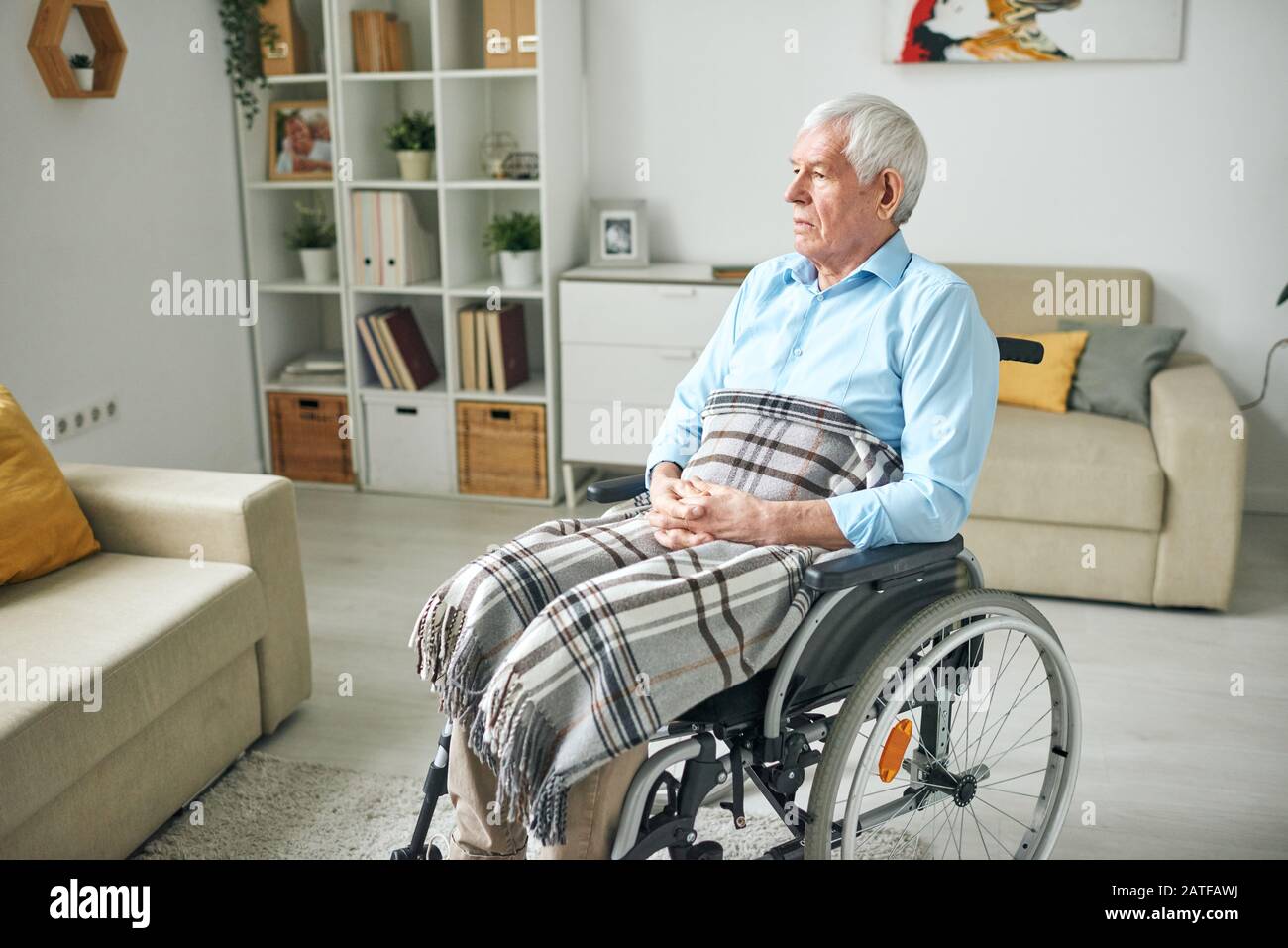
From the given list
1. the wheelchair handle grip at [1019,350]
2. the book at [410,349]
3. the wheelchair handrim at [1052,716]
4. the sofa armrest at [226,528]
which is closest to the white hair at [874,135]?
the wheelchair handle grip at [1019,350]

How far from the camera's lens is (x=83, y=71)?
120 inches

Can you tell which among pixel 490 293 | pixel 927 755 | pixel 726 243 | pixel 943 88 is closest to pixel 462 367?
pixel 490 293

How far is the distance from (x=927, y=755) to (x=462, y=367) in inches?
97.2

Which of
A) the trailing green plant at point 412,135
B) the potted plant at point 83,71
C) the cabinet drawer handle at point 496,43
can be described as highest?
the cabinet drawer handle at point 496,43

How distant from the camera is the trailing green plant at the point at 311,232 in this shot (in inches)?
157

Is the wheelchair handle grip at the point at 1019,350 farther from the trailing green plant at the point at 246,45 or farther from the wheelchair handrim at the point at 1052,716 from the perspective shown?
the trailing green plant at the point at 246,45

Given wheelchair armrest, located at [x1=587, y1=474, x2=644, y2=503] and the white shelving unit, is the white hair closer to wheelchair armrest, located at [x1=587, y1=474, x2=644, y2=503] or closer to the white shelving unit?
wheelchair armrest, located at [x1=587, y1=474, x2=644, y2=503]

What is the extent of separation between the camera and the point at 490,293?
372cm

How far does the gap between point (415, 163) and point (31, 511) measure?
2051 mm

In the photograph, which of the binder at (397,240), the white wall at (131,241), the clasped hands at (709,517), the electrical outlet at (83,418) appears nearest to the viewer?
the clasped hands at (709,517)

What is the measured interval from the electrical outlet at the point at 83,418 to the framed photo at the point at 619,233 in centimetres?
154

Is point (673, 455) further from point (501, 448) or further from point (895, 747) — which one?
point (501, 448)

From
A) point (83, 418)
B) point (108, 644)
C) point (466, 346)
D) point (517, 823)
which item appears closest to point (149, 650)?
point (108, 644)

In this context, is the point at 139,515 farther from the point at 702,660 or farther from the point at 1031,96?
the point at 1031,96
